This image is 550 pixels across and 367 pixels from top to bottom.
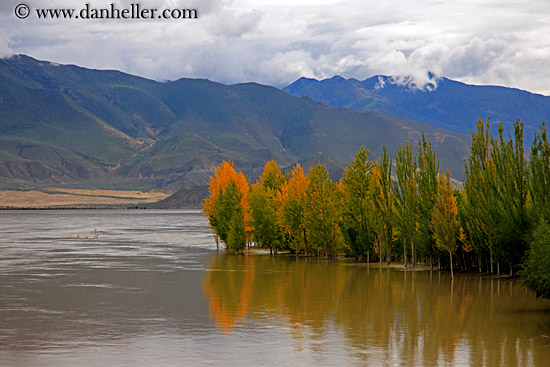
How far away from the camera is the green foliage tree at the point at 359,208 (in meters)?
71.9

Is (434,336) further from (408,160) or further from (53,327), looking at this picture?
(408,160)

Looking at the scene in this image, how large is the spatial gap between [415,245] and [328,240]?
14.3 meters

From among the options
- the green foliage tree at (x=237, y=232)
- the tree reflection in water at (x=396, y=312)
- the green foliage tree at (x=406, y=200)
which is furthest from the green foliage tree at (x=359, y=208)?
the green foliage tree at (x=237, y=232)

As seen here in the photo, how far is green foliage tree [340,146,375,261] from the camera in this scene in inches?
2832

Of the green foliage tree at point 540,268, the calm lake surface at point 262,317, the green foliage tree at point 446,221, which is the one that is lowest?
the calm lake surface at point 262,317

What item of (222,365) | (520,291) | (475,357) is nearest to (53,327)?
(222,365)

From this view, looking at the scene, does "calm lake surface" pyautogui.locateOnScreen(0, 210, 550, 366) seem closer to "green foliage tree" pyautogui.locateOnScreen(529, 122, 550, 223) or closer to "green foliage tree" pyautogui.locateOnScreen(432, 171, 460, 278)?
"green foliage tree" pyautogui.locateOnScreen(432, 171, 460, 278)

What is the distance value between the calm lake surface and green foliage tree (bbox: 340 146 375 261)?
5.26 metres

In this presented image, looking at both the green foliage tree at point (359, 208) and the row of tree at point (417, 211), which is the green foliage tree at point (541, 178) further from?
the green foliage tree at point (359, 208)

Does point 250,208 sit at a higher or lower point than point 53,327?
higher

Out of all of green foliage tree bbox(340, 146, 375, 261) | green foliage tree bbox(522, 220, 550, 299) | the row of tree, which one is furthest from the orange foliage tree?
green foliage tree bbox(522, 220, 550, 299)

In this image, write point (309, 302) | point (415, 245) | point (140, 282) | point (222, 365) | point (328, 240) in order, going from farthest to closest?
point (328, 240) → point (415, 245) → point (140, 282) → point (309, 302) → point (222, 365)

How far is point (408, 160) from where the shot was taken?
68.8m

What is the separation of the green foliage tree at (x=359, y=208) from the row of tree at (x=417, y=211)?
11 centimetres
